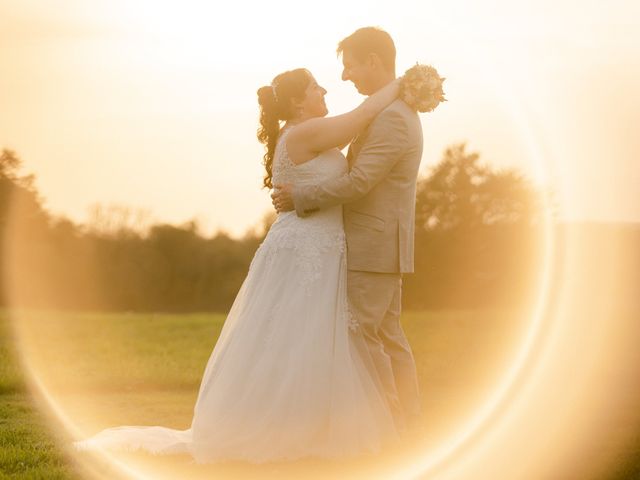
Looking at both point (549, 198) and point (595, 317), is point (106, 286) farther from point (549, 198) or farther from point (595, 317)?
point (595, 317)

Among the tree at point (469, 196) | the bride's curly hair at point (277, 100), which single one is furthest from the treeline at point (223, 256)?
the bride's curly hair at point (277, 100)

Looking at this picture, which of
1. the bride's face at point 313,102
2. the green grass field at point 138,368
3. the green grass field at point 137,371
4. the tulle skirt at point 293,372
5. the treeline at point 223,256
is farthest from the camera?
the treeline at point 223,256

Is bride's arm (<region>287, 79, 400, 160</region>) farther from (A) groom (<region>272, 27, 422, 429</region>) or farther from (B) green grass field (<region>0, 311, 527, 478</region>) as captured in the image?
(B) green grass field (<region>0, 311, 527, 478</region>)

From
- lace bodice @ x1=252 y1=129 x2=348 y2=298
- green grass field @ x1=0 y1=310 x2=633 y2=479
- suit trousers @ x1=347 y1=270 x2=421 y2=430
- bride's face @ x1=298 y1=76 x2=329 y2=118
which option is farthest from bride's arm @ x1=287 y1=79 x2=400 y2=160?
green grass field @ x1=0 y1=310 x2=633 y2=479

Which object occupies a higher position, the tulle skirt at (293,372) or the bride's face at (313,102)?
the bride's face at (313,102)

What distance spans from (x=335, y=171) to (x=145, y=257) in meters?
35.2

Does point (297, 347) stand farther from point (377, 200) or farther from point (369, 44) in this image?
point (369, 44)

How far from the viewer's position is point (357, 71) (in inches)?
258

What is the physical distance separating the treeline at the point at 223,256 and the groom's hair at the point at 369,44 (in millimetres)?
18793

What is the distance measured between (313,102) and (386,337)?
70.0 inches

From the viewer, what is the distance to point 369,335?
21.0 ft

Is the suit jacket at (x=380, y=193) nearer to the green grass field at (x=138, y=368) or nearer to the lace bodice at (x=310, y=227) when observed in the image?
the lace bodice at (x=310, y=227)

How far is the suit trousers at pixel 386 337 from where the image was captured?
6371 mm

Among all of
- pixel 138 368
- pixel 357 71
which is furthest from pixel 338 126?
pixel 138 368
